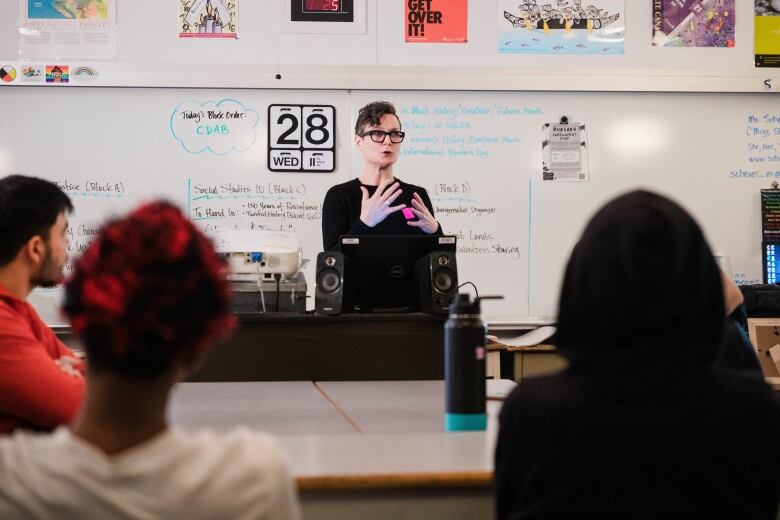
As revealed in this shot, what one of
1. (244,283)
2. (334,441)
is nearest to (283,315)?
(244,283)

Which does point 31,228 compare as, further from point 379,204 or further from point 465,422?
point 379,204

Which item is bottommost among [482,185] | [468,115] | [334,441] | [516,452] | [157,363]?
[334,441]

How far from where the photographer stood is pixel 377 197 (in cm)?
411

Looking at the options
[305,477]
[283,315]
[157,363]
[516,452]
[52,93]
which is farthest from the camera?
[52,93]

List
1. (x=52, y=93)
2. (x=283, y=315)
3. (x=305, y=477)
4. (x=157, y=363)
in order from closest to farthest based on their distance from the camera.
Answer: (x=157, y=363) → (x=305, y=477) → (x=283, y=315) → (x=52, y=93)

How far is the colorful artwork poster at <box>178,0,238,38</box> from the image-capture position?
461 centimetres

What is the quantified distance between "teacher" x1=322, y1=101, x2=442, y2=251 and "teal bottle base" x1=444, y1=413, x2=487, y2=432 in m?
2.07

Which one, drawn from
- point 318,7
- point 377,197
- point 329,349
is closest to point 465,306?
point 329,349

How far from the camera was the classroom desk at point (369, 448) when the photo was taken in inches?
57.4

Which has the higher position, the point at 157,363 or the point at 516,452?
the point at 157,363

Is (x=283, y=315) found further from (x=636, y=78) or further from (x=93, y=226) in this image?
(x=636, y=78)

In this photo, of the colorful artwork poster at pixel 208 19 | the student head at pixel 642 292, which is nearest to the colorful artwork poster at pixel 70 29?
the colorful artwork poster at pixel 208 19

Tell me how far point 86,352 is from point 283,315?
2.19 meters

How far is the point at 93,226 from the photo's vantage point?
455 centimetres
